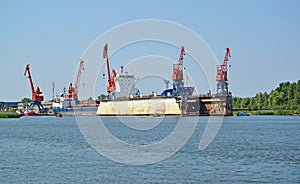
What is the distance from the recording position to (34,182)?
21.6 m

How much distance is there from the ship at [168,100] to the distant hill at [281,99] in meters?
23.7

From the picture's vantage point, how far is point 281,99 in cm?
13688

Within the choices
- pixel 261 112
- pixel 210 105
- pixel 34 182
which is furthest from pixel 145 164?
pixel 261 112

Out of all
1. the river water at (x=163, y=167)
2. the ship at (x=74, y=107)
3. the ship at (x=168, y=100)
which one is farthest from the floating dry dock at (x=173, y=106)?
the river water at (x=163, y=167)

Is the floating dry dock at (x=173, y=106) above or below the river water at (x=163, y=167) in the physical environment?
above

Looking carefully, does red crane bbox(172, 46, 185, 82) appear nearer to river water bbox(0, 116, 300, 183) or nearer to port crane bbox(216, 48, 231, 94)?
port crane bbox(216, 48, 231, 94)

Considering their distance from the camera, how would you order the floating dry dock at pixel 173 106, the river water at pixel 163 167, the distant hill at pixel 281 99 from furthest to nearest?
the distant hill at pixel 281 99 → the floating dry dock at pixel 173 106 → the river water at pixel 163 167

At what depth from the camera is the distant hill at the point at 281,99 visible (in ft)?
431

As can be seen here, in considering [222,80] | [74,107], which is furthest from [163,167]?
[74,107]

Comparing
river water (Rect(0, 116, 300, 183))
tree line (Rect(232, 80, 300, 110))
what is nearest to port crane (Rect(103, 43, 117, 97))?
tree line (Rect(232, 80, 300, 110))

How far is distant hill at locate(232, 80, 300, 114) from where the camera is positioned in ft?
431

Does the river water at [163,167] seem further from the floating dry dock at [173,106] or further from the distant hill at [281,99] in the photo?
the distant hill at [281,99]

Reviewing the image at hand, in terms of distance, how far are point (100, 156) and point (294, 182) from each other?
38.8 ft

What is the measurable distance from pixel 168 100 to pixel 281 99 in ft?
118
